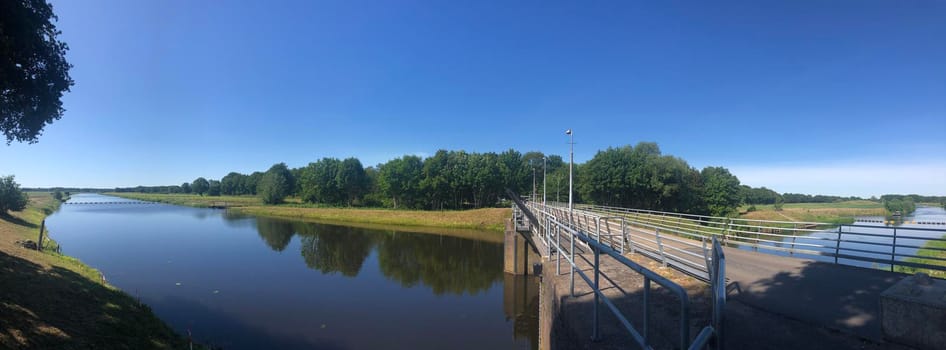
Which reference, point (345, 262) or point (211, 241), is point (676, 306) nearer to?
point (345, 262)

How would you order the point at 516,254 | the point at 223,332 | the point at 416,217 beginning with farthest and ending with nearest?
the point at 416,217 → the point at 516,254 → the point at 223,332

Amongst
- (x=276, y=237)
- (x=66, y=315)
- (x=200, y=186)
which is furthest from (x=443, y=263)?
(x=200, y=186)

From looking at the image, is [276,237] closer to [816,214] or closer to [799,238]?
[799,238]

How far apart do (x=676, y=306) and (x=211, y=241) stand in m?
40.3

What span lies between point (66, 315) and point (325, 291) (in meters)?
10.1

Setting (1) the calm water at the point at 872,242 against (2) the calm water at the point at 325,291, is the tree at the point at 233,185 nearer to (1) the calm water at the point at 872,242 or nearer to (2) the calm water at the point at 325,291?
(2) the calm water at the point at 325,291

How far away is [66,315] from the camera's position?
8414 mm

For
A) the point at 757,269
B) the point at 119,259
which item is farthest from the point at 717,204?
the point at 119,259

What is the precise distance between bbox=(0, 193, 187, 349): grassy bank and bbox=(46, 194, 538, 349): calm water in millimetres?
2532

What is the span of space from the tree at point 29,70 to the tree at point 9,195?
32990 millimetres

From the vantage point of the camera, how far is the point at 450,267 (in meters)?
24.2

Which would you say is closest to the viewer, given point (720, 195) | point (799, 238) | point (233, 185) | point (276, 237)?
point (799, 238)

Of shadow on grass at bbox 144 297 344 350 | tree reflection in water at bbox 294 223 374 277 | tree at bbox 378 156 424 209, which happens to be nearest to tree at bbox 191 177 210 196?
tree at bbox 378 156 424 209

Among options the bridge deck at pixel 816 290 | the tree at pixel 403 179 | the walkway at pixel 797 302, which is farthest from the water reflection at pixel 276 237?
the bridge deck at pixel 816 290
